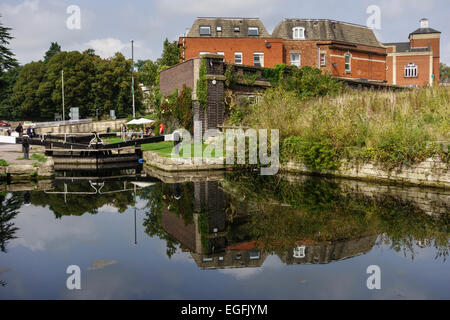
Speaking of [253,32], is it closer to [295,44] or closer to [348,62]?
[295,44]

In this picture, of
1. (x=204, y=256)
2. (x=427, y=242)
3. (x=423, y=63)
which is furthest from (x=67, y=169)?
(x=423, y=63)

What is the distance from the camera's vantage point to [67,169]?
19938 millimetres

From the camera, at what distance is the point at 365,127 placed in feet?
46.2

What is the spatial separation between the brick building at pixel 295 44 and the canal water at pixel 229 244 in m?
24.0

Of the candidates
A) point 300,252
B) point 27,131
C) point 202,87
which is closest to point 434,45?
point 202,87

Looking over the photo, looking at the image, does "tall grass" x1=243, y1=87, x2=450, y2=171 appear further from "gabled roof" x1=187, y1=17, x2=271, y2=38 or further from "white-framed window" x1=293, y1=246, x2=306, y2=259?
"gabled roof" x1=187, y1=17, x2=271, y2=38

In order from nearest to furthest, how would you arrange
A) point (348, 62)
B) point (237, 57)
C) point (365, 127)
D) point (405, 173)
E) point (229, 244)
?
point (229, 244) < point (405, 173) < point (365, 127) < point (237, 57) < point (348, 62)

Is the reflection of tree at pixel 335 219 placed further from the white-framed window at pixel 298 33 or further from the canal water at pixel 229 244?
the white-framed window at pixel 298 33

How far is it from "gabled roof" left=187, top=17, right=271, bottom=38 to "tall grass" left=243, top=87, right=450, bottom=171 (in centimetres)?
1722

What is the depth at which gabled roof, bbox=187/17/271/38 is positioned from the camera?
33969 mm

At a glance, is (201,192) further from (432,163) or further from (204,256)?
(432,163)

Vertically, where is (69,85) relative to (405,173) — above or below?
above

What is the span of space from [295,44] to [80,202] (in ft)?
94.9

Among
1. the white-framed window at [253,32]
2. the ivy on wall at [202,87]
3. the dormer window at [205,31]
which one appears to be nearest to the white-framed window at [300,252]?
the ivy on wall at [202,87]
